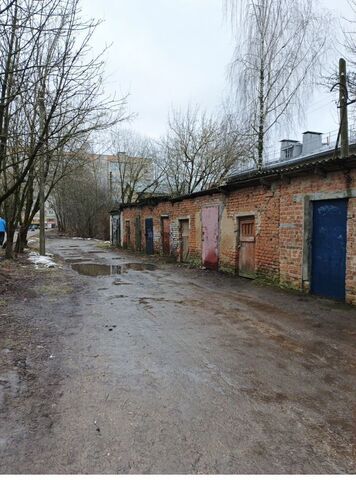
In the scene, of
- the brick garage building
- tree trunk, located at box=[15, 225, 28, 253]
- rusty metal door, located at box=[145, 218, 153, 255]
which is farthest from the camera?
rusty metal door, located at box=[145, 218, 153, 255]

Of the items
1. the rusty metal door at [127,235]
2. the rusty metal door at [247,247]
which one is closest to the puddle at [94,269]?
the rusty metal door at [247,247]

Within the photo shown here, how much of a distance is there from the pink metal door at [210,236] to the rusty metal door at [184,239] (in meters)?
1.80

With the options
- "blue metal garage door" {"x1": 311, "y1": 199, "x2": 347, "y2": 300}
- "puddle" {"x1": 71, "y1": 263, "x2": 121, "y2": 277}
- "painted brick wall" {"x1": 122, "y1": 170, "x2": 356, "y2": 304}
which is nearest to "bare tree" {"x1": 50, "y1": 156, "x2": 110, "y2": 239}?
"puddle" {"x1": 71, "y1": 263, "x2": 121, "y2": 277}

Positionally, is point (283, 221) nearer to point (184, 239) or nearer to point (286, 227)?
point (286, 227)

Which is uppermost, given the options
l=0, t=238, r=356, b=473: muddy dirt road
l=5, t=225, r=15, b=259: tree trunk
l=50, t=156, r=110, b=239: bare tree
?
l=50, t=156, r=110, b=239: bare tree

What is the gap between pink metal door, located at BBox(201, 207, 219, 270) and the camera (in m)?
12.4

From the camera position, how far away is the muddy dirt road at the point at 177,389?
2.38 metres

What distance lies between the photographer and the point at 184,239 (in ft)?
50.5

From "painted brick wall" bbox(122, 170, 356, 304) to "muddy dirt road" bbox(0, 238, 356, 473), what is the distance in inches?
60.6

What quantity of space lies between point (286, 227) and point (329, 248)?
134cm

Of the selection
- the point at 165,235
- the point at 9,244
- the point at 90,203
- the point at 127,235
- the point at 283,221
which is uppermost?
the point at 90,203

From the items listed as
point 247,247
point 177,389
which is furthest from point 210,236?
point 177,389

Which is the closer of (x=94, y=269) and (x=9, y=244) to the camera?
(x=94, y=269)

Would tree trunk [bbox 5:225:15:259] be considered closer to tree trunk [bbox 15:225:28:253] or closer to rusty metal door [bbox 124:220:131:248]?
tree trunk [bbox 15:225:28:253]
